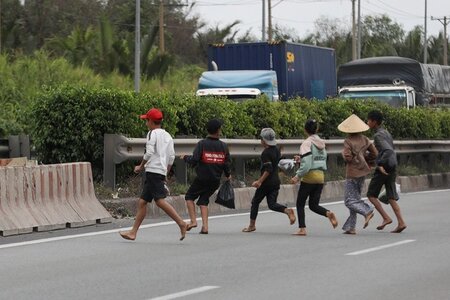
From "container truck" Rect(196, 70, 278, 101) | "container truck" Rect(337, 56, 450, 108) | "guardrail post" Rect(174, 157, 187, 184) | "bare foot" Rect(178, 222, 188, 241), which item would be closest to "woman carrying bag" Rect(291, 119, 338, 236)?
"bare foot" Rect(178, 222, 188, 241)

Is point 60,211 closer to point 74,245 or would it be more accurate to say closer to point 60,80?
point 74,245

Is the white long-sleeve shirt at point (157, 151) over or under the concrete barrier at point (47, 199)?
over

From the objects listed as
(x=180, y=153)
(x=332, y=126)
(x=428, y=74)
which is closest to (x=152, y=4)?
(x=428, y=74)

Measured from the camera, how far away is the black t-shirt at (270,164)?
53.9ft

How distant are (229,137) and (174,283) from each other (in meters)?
11.6

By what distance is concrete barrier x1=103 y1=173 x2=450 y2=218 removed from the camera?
1872cm

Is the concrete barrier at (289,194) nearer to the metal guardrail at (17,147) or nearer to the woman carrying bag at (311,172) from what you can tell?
the metal guardrail at (17,147)

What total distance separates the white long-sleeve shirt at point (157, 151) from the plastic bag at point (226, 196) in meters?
1.64

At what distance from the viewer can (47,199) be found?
54.0 feet

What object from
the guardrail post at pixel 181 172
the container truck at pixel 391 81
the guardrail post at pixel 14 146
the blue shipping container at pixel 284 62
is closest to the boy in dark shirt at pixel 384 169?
the guardrail post at pixel 181 172

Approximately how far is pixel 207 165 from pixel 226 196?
67cm

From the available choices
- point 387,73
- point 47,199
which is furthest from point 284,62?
point 47,199

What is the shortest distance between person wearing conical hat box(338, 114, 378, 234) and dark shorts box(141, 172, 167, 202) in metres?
2.74

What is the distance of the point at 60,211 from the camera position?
16.5m
